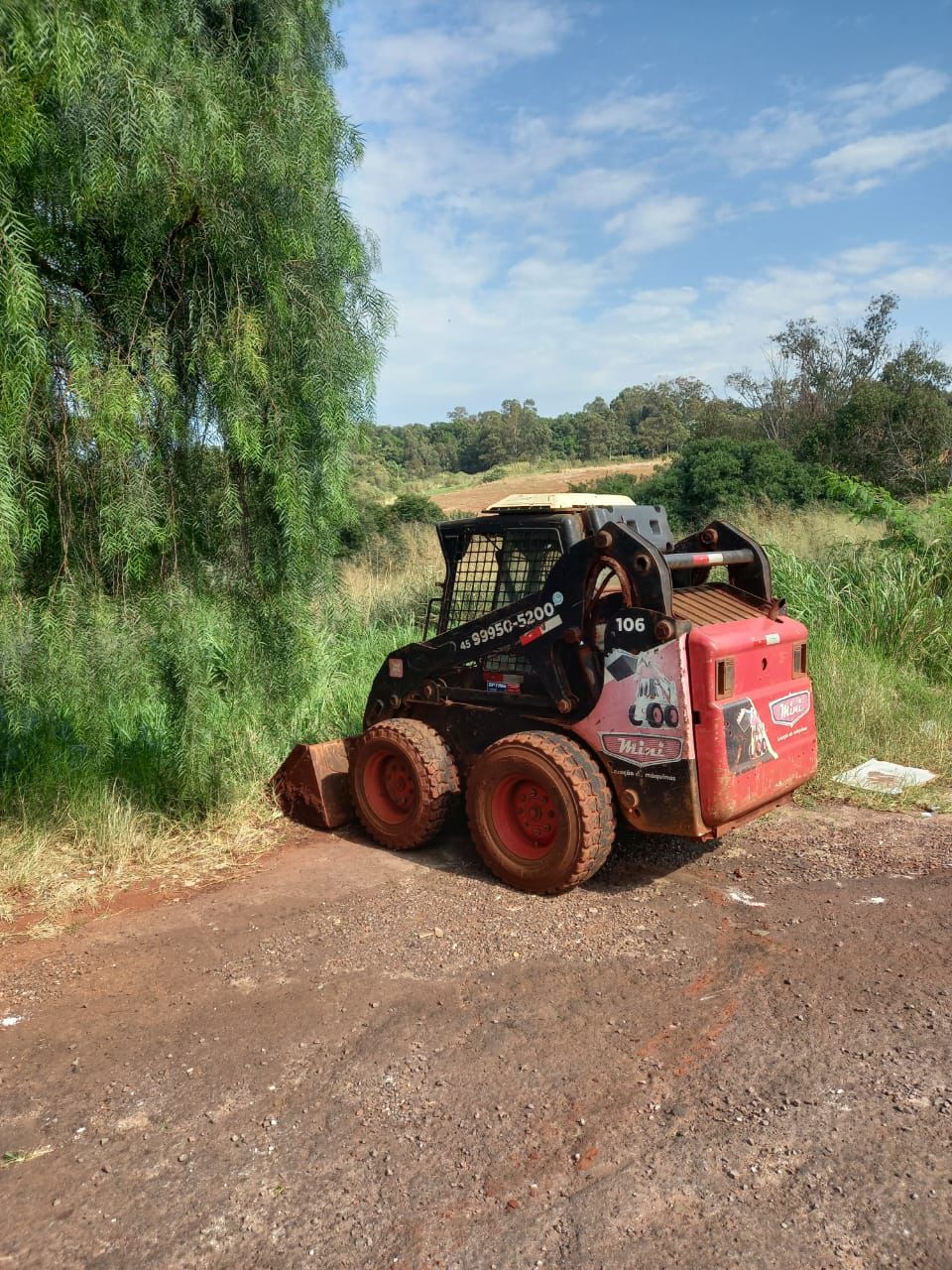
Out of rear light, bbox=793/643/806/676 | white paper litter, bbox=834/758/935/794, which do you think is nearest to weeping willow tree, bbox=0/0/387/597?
rear light, bbox=793/643/806/676

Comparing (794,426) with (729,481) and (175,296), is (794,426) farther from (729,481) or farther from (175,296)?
(175,296)

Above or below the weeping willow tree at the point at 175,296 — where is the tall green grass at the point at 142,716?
below

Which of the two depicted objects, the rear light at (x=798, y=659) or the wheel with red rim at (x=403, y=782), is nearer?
the rear light at (x=798, y=659)

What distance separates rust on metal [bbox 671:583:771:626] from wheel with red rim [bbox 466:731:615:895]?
34.1 inches

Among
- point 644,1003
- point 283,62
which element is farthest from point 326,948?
point 283,62

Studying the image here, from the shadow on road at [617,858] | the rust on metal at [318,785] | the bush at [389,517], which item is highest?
the bush at [389,517]

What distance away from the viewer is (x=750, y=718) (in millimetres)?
4660

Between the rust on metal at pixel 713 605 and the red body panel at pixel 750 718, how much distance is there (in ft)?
0.36

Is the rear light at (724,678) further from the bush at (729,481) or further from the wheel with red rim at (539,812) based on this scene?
the bush at (729,481)

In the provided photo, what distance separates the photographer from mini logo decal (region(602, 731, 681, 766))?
4.53 m

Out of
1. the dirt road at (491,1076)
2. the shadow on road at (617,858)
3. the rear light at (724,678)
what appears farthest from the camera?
the shadow on road at (617,858)

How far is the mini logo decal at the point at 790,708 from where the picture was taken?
4891 mm

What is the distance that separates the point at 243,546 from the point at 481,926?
2610mm

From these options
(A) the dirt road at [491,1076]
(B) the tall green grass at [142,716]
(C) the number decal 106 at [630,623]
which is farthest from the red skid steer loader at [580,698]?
(B) the tall green grass at [142,716]
